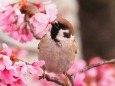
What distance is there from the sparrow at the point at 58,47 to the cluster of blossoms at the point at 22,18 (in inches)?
1.8

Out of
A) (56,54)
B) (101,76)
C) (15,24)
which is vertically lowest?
(101,76)

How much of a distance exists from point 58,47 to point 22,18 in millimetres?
257

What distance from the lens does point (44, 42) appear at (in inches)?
86.9

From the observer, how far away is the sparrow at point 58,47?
2105 millimetres

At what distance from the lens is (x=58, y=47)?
7.13 feet

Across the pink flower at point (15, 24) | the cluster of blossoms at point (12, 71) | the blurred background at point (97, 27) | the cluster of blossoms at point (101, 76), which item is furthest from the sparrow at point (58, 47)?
the blurred background at point (97, 27)

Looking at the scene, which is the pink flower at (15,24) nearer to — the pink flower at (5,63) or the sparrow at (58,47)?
the sparrow at (58,47)

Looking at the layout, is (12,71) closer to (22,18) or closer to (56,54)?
(56,54)

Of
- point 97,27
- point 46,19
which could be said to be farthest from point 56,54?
point 97,27

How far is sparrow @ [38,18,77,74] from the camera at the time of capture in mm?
2105

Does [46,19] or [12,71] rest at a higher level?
[46,19]

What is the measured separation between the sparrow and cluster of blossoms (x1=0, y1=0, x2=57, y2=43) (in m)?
0.05

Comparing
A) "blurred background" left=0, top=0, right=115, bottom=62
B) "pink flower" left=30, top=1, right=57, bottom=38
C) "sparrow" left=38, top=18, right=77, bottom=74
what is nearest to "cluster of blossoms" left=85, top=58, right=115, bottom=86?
"blurred background" left=0, top=0, right=115, bottom=62

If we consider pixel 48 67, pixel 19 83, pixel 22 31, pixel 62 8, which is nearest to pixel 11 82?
pixel 19 83
